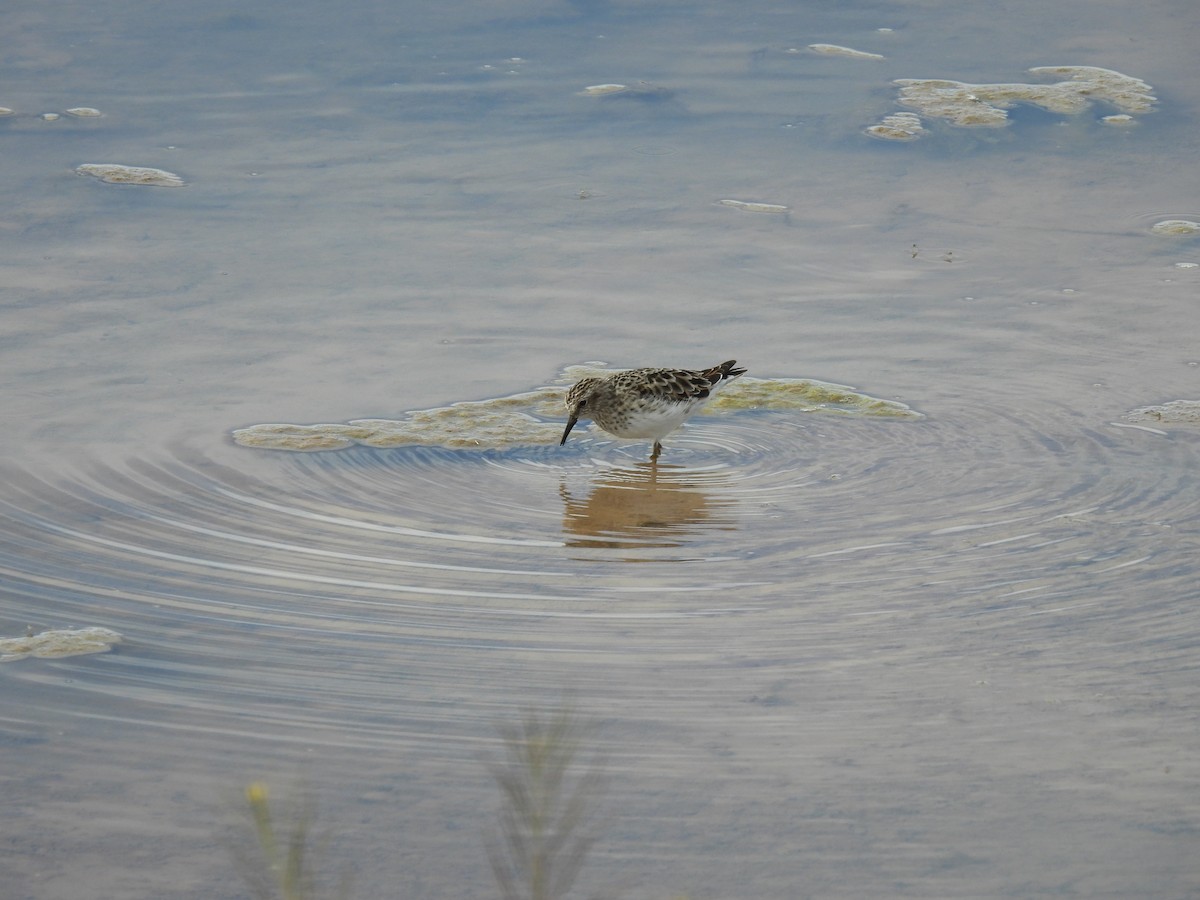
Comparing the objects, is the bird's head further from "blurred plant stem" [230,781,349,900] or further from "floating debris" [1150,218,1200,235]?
"floating debris" [1150,218,1200,235]

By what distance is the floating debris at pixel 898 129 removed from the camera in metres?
11.8

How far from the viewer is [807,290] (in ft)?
30.7

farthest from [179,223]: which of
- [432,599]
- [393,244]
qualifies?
[432,599]

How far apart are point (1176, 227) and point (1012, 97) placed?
8.75 feet

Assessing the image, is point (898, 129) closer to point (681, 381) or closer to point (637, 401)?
point (681, 381)

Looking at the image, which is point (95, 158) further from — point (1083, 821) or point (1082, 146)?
point (1083, 821)

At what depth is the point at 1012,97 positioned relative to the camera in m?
12.4

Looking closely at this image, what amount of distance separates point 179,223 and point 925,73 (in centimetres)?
668

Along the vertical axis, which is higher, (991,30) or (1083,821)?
(991,30)

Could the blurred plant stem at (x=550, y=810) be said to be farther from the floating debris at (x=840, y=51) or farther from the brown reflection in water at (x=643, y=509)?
the floating debris at (x=840, y=51)

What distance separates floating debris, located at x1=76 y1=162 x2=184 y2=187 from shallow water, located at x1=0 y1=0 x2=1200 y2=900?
26cm

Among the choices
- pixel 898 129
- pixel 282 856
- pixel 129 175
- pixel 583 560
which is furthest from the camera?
pixel 898 129

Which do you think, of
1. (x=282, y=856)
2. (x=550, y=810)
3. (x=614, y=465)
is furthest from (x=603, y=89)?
(x=282, y=856)

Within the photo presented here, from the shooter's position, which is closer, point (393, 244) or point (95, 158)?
point (393, 244)
